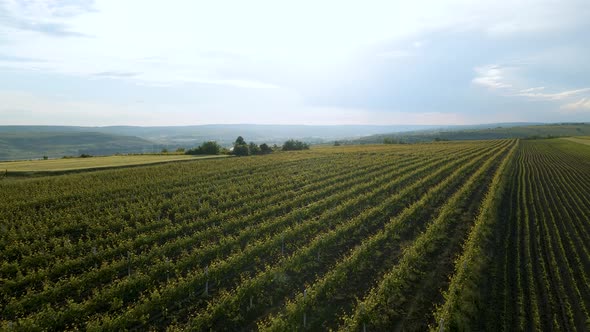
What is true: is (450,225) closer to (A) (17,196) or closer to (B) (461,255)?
(B) (461,255)

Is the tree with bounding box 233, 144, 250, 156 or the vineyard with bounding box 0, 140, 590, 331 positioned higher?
the tree with bounding box 233, 144, 250, 156

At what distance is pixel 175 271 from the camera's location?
15.4 meters

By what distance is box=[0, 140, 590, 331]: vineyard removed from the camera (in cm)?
1252

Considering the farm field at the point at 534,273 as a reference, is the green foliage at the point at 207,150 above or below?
above

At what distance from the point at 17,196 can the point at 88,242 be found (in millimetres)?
14704

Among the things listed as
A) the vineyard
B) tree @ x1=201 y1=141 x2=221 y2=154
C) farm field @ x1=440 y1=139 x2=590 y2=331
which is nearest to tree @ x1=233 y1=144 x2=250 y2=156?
tree @ x1=201 y1=141 x2=221 y2=154

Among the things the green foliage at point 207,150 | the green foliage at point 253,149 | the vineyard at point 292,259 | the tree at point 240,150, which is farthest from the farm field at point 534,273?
the green foliage at point 207,150

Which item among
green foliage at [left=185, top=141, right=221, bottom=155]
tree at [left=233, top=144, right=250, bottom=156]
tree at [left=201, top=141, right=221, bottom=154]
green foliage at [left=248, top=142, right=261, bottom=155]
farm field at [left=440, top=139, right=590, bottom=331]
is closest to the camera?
farm field at [left=440, top=139, right=590, bottom=331]

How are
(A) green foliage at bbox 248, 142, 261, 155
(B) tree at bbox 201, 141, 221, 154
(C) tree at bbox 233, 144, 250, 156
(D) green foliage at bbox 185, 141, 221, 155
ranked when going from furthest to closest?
(A) green foliage at bbox 248, 142, 261, 155
(B) tree at bbox 201, 141, 221, 154
(D) green foliage at bbox 185, 141, 221, 155
(C) tree at bbox 233, 144, 250, 156

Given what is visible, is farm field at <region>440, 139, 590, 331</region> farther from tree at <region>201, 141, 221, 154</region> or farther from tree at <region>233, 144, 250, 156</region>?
tree at <region>201, 141, 221, 154</region>

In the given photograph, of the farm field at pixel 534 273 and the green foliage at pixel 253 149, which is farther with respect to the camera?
the green foliage at pixel 253 149

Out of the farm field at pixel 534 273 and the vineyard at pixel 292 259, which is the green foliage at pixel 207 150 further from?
the farm field at pixel 534 273

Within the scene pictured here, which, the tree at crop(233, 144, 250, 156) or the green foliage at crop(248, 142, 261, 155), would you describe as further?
the green foliage at crop(248, 142, 261, 155)

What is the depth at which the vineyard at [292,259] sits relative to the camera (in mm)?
12523
